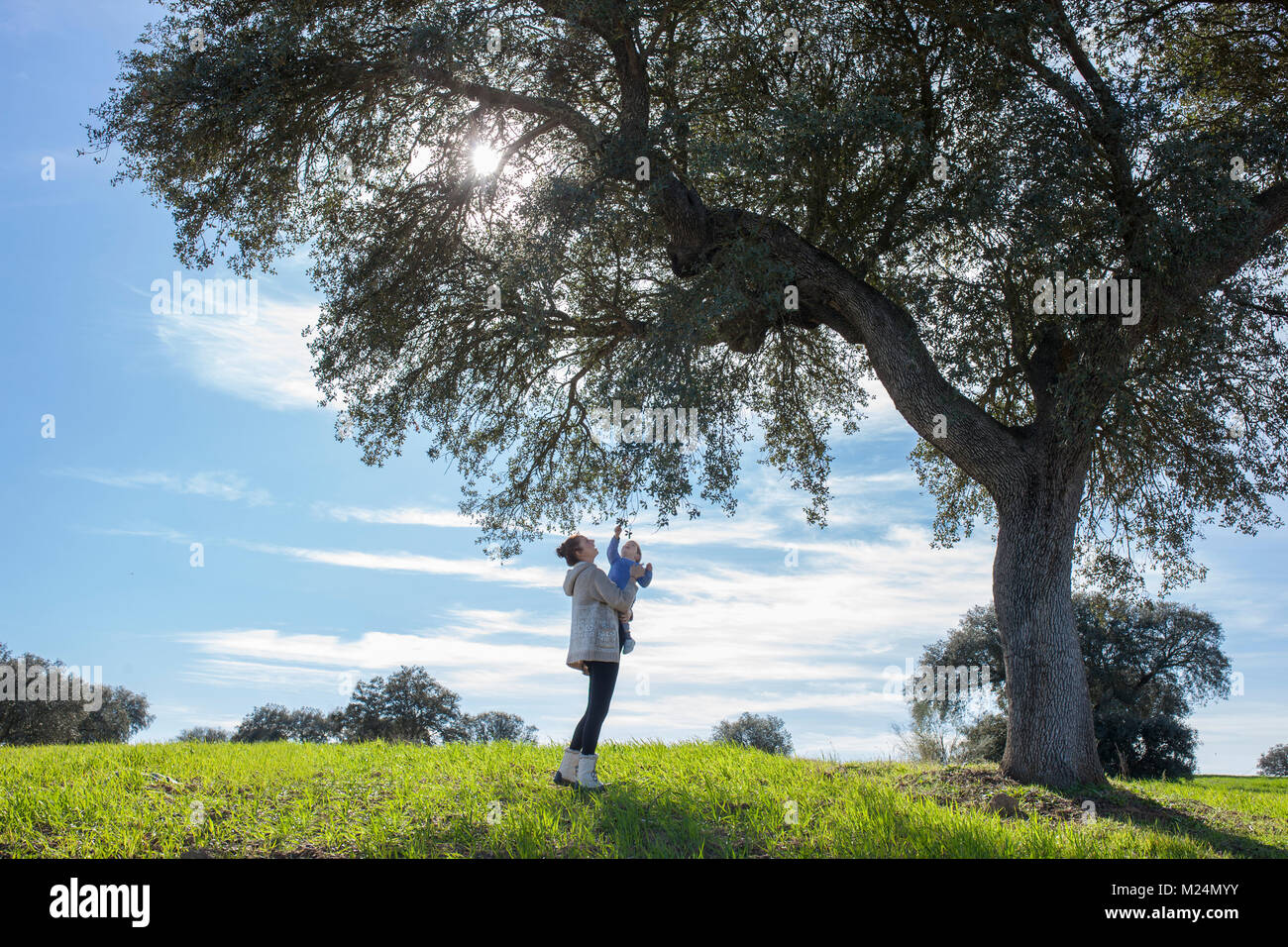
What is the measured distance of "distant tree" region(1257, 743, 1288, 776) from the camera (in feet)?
157

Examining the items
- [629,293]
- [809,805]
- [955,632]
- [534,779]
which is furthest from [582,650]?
[955,632]

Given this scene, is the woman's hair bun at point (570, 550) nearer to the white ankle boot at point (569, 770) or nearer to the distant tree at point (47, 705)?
the white ankle boot at point (569, 770)

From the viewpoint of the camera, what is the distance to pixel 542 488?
17.8 m

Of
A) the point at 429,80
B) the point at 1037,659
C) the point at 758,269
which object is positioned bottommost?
the point at 1037,659

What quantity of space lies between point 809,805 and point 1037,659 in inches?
207

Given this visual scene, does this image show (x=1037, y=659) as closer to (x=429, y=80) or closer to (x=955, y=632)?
(x=429, y=80)

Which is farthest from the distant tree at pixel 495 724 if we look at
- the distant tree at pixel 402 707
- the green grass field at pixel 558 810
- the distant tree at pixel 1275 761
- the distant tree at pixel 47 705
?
the distant tree at pixel 1275 761

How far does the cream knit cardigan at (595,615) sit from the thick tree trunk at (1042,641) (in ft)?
21.5

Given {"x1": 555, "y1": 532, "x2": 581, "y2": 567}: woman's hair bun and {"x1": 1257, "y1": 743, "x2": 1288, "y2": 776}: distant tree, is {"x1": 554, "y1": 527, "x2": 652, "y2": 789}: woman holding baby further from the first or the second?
{"x1": 1257, "y1": 743, "x2": 1288, "y2": 776}: distant tree

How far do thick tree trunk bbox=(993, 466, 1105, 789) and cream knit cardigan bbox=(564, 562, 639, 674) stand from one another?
654 centimetres

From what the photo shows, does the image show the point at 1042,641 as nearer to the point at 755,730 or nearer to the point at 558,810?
the point at 558,810

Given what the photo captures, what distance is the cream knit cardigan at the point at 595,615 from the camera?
339 inches
